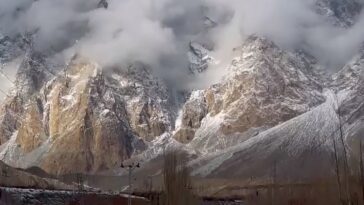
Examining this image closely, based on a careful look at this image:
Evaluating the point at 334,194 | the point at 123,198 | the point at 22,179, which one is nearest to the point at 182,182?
the point at 334,194

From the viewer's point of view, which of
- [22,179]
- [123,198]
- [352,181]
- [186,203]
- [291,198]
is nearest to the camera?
[352,181]

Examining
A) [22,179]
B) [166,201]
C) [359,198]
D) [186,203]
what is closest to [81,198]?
[186,203]

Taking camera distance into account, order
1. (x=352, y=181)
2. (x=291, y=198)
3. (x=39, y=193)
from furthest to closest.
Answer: (x=291, y=198) < (x=39, y=193) < (x=352, y=181)

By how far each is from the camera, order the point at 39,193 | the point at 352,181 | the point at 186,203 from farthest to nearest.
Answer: the point at 39,193
the point at 186,203
the point at 352,181

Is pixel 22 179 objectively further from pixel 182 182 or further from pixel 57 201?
pixel 182 182

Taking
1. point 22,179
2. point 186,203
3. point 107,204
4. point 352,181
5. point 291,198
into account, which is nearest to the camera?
point 352,181

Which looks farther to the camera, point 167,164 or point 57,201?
point 57,201

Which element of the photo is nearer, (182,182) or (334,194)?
(182,182)

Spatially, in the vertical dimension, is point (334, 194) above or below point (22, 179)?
below

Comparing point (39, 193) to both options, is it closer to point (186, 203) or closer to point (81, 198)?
point (81, 198)
